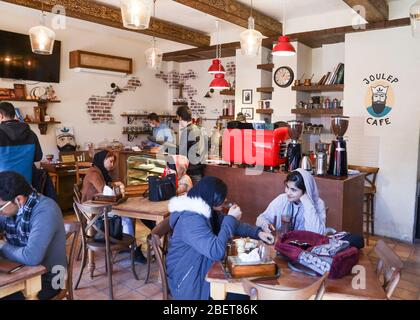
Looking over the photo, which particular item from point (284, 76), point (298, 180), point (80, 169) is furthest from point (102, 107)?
point (298, 180)

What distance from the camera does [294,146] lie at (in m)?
3.63

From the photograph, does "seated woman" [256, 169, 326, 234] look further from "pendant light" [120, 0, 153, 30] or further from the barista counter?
"pendant light" [120, 0, 153, 30]

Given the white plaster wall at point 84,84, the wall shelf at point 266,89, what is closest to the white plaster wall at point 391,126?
the wall shelf at point 266,89

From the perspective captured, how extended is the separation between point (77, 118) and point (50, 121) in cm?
64

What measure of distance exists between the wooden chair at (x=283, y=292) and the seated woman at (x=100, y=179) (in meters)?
2.38

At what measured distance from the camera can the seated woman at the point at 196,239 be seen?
2.14m

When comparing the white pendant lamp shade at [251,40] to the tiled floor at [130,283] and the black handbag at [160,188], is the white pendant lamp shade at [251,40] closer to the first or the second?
the black handbag at [160,188]

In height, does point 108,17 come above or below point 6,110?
above

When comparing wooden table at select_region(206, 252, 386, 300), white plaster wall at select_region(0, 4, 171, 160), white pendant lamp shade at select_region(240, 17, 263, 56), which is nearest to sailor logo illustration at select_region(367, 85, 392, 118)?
white pendant lamp shade at select_region(240, 17, 263, 56)

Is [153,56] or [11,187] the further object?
[153,56]

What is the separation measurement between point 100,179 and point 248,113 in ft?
12.9

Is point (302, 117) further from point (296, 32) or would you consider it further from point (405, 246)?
point (405, 246)

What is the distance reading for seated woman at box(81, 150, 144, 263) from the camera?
383cm

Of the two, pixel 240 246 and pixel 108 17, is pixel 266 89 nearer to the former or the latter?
pixel 108 17
